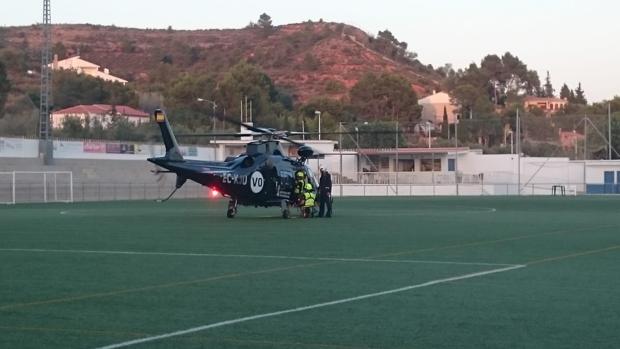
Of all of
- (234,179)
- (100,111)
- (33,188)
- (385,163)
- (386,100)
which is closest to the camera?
(234,179)

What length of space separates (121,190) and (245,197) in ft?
116

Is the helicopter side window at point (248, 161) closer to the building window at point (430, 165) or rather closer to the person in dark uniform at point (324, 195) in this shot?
the person in dark uniform at point (324, 195)

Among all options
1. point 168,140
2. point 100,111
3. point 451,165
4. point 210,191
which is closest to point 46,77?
point 210,191

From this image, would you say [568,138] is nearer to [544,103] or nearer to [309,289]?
[544,103]

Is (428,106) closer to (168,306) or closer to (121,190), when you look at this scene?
(121,190)

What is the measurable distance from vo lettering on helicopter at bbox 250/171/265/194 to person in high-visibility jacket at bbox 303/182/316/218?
1547 mm

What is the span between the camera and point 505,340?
10.8 m

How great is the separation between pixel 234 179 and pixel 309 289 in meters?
20.3

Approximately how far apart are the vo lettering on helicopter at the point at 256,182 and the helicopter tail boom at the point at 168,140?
2.42 metres

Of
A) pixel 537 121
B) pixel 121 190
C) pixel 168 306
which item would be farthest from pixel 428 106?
pixel 168 306

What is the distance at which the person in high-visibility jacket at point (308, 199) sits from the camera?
36125 mm

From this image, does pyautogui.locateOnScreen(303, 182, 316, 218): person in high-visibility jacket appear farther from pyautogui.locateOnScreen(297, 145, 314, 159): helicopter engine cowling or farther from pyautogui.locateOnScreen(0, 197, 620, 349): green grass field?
pyautogui.locateOnScreen(0, 197, 620, 349): green grass field

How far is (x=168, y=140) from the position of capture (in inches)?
1409

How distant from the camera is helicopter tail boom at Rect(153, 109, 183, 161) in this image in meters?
35.1
